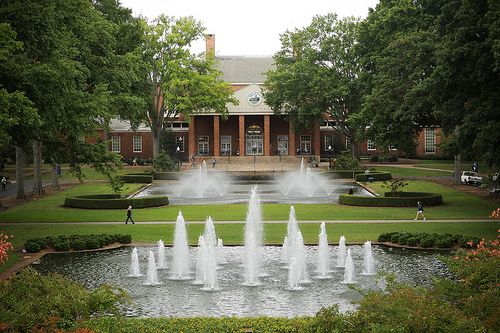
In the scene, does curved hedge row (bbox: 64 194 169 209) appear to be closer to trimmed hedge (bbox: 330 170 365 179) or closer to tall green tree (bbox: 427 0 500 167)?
tall green tree (bbox: 427 0 500 167)

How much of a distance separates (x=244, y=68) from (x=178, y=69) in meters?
27.4

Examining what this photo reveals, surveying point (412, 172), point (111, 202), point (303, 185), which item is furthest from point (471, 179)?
point (111, 202)

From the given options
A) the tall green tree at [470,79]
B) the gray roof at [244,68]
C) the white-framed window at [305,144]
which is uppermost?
the gray roof at [244,68]

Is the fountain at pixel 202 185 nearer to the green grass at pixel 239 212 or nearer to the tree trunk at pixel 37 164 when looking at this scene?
the green grass at pixel 239 212

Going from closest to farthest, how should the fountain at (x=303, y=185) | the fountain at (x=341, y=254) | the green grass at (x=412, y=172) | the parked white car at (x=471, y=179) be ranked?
the fountain at (x=341, y=254) → the fountain at (x=303, y=185) → the parked white car at (x=471, y=179) → the green grass at (x=412, y=172)

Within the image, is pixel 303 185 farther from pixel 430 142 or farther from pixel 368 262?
pixel 430 142

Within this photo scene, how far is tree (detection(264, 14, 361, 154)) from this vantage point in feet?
255

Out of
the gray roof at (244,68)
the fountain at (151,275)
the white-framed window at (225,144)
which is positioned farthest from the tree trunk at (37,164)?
the gray roof at (244,68)

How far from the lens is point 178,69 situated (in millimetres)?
76438

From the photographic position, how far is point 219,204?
168ft

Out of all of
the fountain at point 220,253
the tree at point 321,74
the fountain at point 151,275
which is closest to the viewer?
the fountain at point 151,275

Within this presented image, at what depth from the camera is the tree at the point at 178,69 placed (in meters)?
76.6

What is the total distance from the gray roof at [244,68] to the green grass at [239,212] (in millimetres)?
50816

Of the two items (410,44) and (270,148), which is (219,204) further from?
(270,148)
